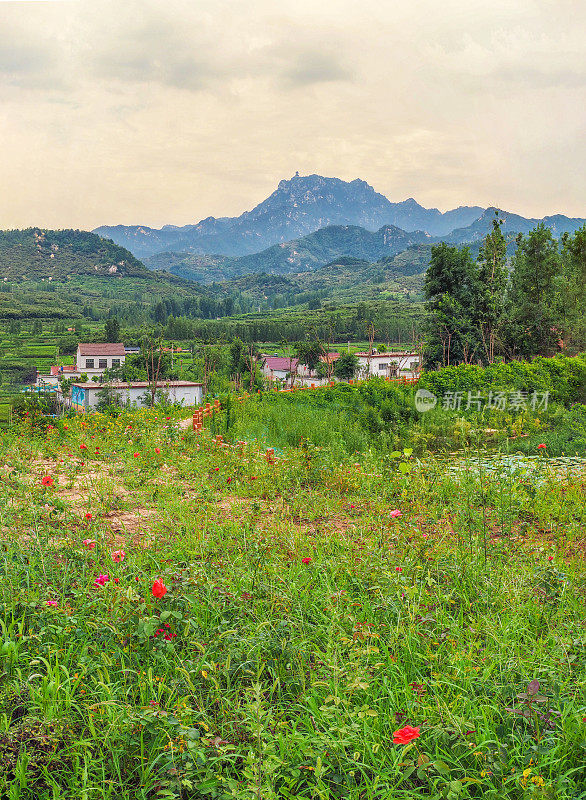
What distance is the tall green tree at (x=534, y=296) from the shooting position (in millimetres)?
19844

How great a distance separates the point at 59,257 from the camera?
146000 mm

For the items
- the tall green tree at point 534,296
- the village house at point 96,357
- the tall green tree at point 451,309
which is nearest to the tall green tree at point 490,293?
the tall green tree at point 451,309

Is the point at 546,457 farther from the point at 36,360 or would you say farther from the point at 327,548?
the point at 36,360

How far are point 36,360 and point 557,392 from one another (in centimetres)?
5717

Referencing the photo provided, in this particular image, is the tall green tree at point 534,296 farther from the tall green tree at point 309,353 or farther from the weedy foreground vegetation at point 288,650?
the tall green tree at point 309,353

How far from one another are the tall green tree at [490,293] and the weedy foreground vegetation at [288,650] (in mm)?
15801

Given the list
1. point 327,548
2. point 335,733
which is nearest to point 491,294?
point 327,548

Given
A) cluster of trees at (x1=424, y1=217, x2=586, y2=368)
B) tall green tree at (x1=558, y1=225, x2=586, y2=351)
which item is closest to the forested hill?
cluster of trees at (x1=424, y1=217, x2=586, y2=368)

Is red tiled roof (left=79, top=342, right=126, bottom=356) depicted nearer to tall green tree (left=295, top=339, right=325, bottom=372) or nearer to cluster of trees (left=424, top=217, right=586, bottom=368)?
tall green tree (left=295, top=339, right=325, bottom=372)

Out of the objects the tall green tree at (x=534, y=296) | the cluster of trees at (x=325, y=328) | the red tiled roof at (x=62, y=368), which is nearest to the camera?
the tall green tree at (x=534, y=296)

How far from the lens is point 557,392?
11305mm

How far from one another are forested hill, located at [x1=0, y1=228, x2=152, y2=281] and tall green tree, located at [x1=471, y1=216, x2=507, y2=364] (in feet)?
440

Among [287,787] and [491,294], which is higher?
[491,294]

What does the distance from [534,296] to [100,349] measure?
49954 mm
